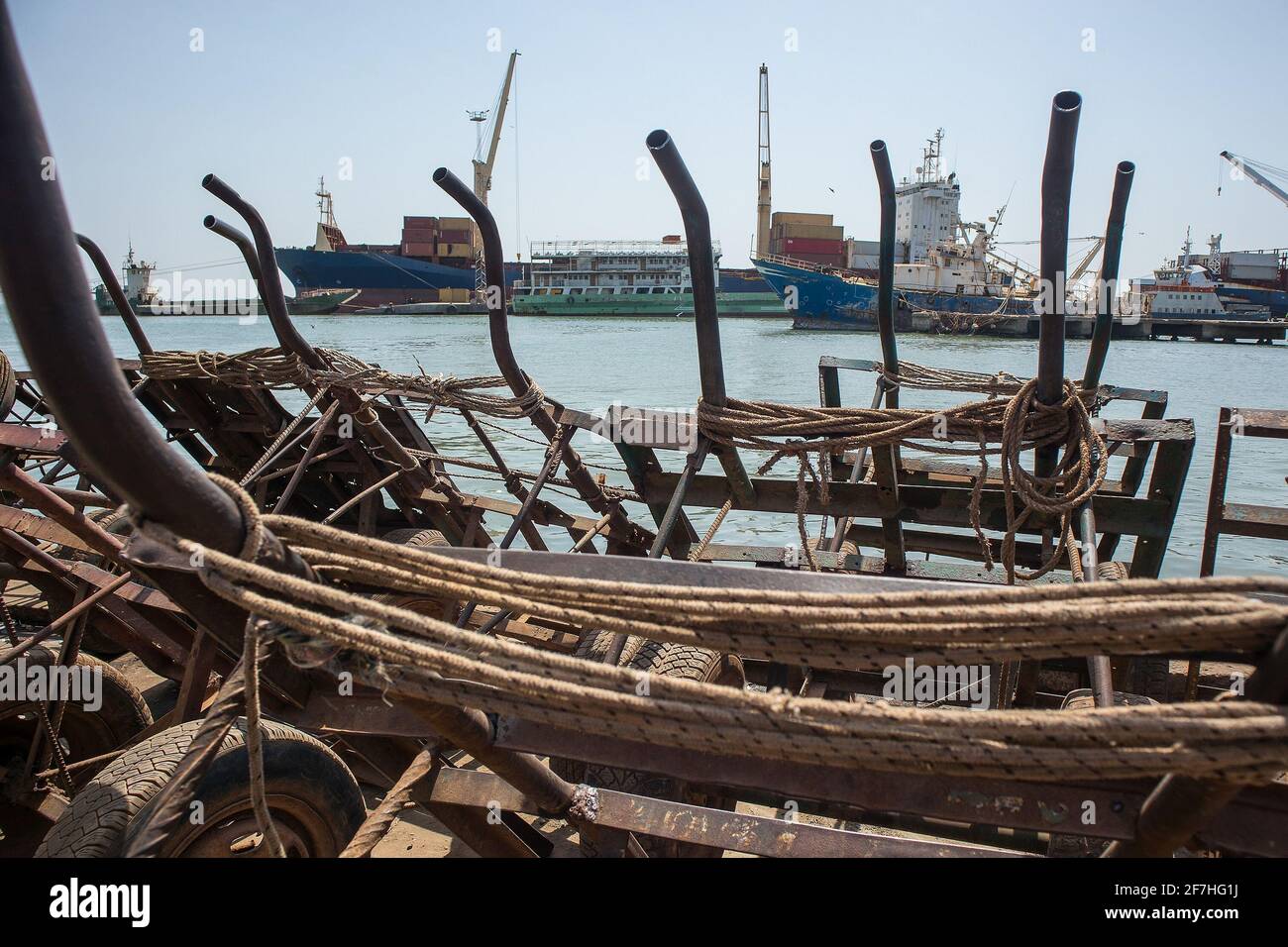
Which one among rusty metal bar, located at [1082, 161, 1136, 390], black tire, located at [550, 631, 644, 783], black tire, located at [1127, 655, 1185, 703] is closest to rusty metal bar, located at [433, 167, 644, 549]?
black tire, located at [550, 631, 644, 783]

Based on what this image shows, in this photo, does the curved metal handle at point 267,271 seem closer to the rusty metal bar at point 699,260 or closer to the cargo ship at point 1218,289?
the rusty metal bar at point 699,260

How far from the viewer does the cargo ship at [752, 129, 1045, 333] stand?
4797cm

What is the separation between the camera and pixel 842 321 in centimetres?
5131

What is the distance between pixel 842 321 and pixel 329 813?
169 ft

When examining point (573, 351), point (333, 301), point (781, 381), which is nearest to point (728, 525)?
point (781, 381)

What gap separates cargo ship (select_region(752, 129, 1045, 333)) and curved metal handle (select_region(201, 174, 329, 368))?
42869 millimetres

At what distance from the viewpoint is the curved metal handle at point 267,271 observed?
4.57m

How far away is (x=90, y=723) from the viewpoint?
12.9 feet

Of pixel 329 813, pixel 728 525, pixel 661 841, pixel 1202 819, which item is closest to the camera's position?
pixel 1202 819

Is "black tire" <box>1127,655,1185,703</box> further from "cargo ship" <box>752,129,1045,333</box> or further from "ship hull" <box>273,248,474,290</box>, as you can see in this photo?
"ship hull" <box>273,248,474,290</box>

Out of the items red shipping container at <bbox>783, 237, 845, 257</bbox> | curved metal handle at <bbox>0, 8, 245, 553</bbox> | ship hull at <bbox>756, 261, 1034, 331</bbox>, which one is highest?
red shipping container at <bbox>783, 237, 845, 257</bbox>

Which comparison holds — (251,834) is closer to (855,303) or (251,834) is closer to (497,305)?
(497,305)

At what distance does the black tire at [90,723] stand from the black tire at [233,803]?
175cm

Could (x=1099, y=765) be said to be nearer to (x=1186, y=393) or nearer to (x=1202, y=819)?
(x=1202, y=819)
